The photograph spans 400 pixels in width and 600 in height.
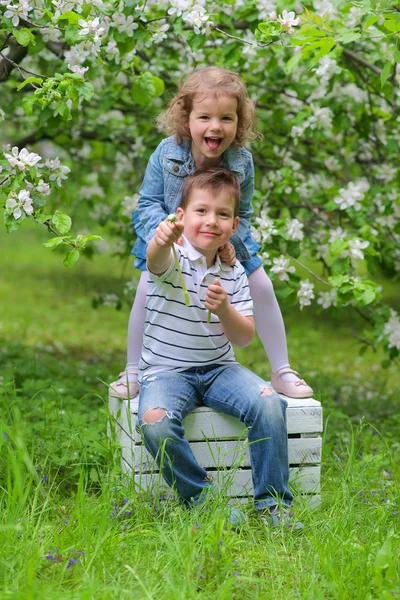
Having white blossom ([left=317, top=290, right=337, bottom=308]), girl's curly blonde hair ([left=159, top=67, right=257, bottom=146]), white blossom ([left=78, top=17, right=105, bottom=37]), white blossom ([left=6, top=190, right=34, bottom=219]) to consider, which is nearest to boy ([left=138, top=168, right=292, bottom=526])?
girl's curly blonde hair ([left=159, top=67, right=257, bottom=146])

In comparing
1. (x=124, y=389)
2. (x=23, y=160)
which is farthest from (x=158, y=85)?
(x=124, y=389)

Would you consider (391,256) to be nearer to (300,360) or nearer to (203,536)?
(300,360)

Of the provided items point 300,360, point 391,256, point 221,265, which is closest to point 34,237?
point 300,360

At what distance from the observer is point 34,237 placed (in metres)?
14.5

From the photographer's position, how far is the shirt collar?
277 cm

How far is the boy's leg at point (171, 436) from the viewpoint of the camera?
2568mm

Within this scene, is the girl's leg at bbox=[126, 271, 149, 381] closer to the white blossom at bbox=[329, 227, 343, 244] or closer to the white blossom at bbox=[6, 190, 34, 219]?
the white blossom at bbox=[6, 190, 34, 219]

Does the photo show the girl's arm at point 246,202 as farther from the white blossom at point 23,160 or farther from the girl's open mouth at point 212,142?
the white blossom at point 23,160

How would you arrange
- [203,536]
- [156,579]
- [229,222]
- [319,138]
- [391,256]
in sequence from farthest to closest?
[391,256] → [319,138] → [229,222] → [203,536] → [156,579]

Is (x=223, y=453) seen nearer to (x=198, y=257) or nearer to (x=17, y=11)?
(x=198, y=257)

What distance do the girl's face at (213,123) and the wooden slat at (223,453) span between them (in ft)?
3.31

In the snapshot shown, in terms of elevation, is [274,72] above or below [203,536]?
above

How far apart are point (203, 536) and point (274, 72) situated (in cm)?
260

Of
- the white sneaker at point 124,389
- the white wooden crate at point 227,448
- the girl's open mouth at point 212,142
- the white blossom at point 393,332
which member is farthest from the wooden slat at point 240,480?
the white blossom at point 393,332
